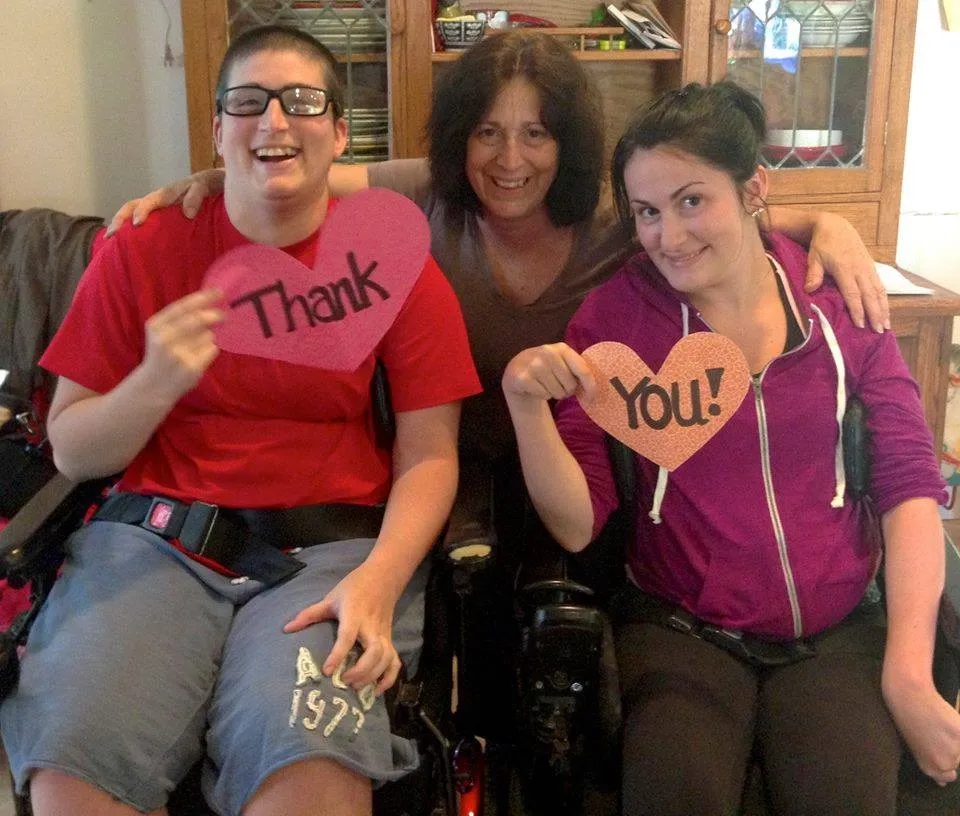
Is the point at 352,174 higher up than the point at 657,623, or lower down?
higher up

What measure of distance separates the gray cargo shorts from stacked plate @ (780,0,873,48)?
169 cm

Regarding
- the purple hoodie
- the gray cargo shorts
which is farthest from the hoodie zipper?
the gray cargo shorts

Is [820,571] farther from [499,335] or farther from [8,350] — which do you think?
[8,350]

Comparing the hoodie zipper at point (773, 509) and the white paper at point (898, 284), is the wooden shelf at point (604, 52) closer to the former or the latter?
the white paper at point (898, 284)

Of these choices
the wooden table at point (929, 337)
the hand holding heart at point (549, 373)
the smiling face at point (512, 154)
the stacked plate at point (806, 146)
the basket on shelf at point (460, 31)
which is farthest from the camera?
the stacked plate at point (806, 146)

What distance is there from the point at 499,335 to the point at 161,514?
656 millimetres

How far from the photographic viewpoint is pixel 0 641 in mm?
1142

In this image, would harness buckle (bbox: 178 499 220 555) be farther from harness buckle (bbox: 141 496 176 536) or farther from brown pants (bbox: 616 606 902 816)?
brown pants (bbox: 616 606 902 816)

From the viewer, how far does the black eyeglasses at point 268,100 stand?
4.24 feet

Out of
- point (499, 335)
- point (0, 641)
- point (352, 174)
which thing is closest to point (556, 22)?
point (352, 174)

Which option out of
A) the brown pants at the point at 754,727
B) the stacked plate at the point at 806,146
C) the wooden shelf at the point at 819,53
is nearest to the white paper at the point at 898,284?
the stacked plate at the point at 806,146

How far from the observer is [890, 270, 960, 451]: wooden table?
201 centimetres

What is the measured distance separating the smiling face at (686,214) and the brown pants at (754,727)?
51 centimetres

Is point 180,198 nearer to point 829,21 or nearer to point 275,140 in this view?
point 275,140
